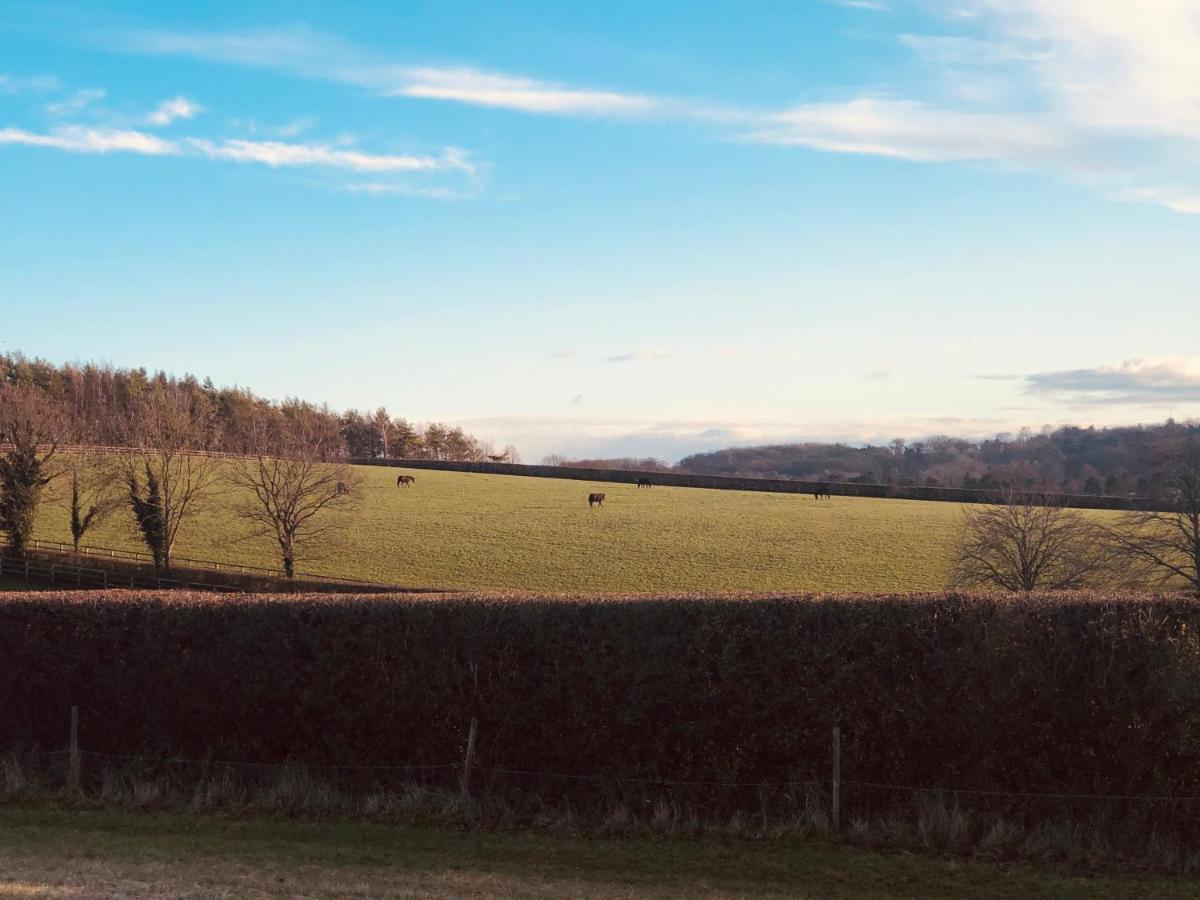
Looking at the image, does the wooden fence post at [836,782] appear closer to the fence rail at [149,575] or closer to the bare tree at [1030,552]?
the bare tree at [1030,552]

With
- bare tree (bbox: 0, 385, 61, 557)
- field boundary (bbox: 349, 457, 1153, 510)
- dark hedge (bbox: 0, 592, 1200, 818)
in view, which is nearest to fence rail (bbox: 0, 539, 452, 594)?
bare tree (bbox: 0, 385, 61, 557)

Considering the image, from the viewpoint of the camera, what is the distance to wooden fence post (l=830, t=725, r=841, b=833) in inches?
443

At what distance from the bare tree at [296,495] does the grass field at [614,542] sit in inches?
52.9

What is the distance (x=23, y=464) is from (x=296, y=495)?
572 inches

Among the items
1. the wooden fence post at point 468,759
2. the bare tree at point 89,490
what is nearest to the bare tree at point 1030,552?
the wooden fence post at point 468,759

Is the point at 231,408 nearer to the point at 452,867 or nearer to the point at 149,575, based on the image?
the point at 149,575

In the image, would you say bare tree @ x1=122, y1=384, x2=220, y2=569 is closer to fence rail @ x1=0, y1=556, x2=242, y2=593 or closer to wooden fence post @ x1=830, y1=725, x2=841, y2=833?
fence rail @ x1=0, y1=556, x2=242, y2=593

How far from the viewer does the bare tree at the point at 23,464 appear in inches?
1911

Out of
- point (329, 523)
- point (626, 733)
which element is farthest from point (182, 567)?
point (626, 733)

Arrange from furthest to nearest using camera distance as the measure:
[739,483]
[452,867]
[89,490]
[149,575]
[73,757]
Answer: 1. [739,483]
2. [89,490]
3. [149,575]
4. [73,757]
5. [452,867]

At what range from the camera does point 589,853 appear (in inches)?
416

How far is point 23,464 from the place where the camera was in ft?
165

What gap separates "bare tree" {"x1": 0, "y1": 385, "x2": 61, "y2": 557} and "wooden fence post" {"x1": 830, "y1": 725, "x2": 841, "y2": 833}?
158 ft

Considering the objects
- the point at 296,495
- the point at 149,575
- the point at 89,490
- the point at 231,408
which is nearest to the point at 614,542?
the point at 296,495
